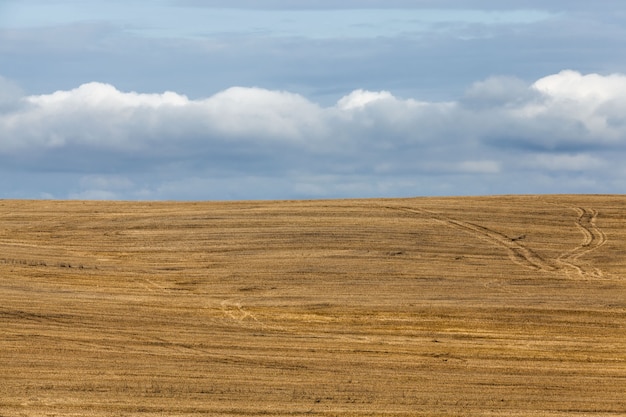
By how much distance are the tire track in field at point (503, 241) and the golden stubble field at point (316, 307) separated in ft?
0.34

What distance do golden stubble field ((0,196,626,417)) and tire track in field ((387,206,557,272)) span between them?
0.10m

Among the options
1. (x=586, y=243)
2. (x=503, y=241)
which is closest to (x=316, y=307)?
(x=503, y=241)

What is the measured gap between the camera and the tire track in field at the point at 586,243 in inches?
1593

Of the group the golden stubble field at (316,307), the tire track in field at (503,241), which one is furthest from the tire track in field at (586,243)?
the tire track in field at (503,241)

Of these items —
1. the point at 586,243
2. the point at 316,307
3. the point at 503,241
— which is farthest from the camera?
the point at 586,243

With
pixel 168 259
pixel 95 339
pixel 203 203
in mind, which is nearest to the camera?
pixel 95 339

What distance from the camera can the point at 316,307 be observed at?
34.4m

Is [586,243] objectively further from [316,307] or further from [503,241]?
[316,307]

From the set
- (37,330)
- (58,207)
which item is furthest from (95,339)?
(58,207)

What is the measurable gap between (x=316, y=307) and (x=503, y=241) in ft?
38.2

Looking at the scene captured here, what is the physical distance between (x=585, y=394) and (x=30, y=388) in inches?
468

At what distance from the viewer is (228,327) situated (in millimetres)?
31641

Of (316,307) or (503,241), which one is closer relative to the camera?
(316,307)

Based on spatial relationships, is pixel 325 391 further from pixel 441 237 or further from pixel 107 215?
pixel 107 215
